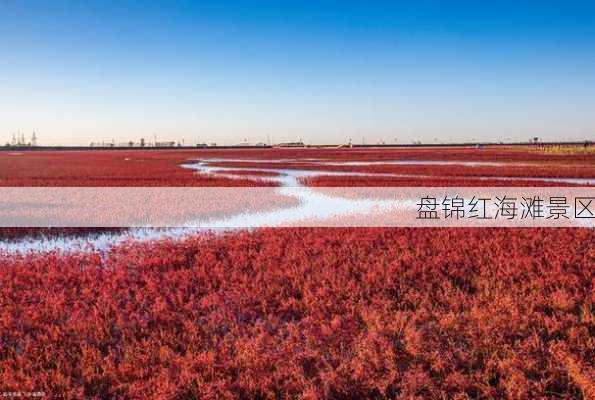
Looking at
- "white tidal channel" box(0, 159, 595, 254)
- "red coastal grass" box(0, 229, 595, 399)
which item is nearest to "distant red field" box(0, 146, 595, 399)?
"red coastal grass" box(0, 229, 595, 399)

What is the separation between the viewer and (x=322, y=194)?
23.8 m

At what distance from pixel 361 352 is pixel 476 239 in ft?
25.5

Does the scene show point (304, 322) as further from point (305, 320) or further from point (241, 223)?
point (241, 223)

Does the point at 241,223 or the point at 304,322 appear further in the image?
the point at 241,223

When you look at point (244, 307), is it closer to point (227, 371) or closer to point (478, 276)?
point (227, 371)

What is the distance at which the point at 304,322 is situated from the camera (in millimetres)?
7086

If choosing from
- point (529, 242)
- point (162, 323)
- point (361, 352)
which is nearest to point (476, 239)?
point (529, 242)

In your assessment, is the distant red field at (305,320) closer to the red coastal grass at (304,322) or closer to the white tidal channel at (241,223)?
the red coastal grass at (304,322)

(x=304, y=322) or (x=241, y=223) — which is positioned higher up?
(x=241, y=223)

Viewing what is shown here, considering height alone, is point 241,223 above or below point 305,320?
above

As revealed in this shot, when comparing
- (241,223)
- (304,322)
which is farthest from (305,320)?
(241,223)

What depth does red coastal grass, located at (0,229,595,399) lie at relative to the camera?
17.4 feet

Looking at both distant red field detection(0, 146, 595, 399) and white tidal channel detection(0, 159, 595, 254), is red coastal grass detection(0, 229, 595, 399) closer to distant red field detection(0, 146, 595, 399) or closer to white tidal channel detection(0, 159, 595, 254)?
distant red field detection(0, 146, 595, 399)

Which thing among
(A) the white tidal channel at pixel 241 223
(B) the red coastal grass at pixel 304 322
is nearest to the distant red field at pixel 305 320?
(B) the red coastal grass at pixel 304 322
